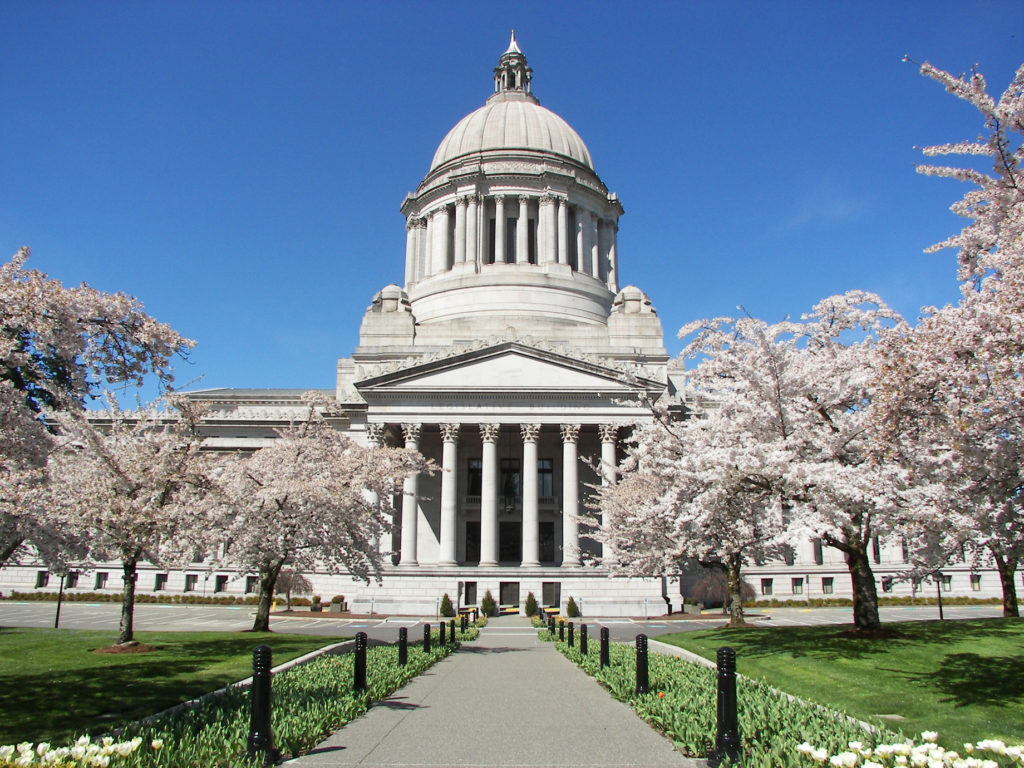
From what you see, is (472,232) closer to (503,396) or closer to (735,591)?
(503,396)

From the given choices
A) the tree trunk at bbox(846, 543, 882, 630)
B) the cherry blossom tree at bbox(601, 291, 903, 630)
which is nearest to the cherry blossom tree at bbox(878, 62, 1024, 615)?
the cherry blossom tree at bbox(601, 291, 903, 630)

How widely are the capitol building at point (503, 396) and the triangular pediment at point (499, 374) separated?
0.10 m

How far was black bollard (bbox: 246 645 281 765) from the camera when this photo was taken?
31.7 ft

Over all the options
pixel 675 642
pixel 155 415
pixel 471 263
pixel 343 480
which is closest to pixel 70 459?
pixel 155 415

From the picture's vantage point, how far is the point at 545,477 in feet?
178

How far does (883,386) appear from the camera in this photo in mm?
11164

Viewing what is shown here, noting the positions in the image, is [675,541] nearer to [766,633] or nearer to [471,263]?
[766,633]

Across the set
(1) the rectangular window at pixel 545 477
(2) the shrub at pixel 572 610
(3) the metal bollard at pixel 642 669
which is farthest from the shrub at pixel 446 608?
(3) the metal bollard at pixel 642 669

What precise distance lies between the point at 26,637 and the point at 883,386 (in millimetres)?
24076

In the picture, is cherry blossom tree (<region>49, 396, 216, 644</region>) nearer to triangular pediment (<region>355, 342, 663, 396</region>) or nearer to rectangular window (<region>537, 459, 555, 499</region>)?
triangular pediment (<region>355, 342, 663, 396</region>)

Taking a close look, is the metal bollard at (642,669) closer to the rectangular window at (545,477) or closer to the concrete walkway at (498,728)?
the concrete walkway at (498,728)

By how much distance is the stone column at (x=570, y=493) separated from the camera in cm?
4641

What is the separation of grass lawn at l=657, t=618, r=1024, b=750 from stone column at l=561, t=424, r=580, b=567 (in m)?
22.2

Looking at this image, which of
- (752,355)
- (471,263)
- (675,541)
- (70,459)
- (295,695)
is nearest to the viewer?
(295,695)
